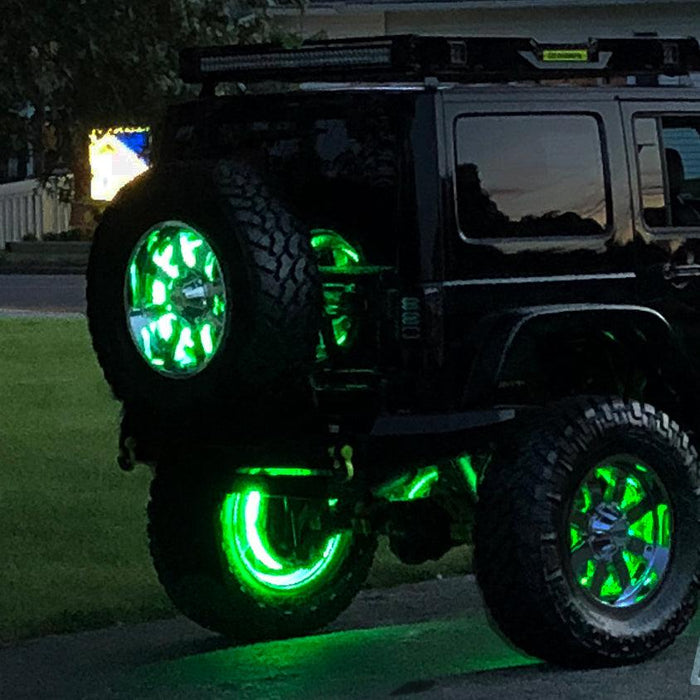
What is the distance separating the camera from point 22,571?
1017cm

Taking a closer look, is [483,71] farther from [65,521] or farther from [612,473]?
[65,521]

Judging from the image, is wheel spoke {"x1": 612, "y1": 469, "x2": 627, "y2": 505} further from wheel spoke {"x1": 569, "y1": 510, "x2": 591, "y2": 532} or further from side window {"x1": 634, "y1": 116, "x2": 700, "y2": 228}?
side window {"x1": 634, "y1": 116, "x2": 700, "y2": 228}

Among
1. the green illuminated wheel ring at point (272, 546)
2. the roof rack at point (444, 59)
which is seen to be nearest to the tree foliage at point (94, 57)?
the roof rack at point (444, 59)

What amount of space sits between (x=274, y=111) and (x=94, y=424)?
768cm

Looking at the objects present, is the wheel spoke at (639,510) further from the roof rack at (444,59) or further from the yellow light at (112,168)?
the yellow light at (112,168)

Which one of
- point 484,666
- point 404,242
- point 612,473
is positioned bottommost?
point 484,666

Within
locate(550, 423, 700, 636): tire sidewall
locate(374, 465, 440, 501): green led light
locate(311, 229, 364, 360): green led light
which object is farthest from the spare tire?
locate(550, 423, 700, 636): tire sidewall

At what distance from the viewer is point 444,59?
8055mm

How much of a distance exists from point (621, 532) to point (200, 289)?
169cm

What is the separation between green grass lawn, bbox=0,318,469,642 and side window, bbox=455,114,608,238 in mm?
2271

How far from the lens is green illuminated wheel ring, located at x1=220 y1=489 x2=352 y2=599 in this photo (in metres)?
8.57

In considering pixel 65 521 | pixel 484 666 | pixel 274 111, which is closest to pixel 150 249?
pixel 274 111

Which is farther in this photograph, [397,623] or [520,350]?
[397,623]

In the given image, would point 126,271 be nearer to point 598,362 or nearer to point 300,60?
point 300,60
